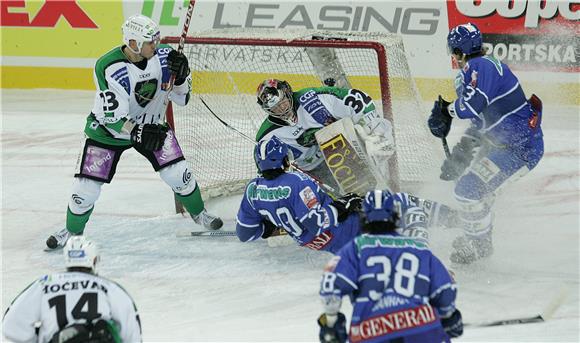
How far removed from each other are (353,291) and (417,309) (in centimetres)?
20

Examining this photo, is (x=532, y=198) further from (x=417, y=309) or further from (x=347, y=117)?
(x=417, y=309)

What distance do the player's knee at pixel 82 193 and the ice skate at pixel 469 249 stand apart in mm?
1930

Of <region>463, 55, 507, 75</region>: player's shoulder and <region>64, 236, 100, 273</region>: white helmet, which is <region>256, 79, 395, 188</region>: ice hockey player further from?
<region>64, 236, 100, 273</region>: white helmet

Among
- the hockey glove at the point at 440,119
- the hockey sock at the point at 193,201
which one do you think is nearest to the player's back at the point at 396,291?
the hockey glove at the point at 440,119

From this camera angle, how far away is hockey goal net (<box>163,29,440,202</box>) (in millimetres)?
5887

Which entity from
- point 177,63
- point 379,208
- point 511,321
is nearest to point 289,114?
point 177,63

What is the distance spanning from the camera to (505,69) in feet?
16.4

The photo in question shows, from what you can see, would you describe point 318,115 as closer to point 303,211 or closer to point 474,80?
point 474,80

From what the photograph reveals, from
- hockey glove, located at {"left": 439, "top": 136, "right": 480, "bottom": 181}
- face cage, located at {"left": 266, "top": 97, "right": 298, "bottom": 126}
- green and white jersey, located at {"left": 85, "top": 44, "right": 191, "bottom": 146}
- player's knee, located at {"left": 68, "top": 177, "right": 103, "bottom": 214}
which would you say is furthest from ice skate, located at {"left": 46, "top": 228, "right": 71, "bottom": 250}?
hockey glove, located at {"left": 439, "top": 136, "right": 480, "bottom": 181}

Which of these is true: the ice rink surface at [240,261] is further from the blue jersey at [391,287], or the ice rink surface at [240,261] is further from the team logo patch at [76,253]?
the team logo patch at [76,253]

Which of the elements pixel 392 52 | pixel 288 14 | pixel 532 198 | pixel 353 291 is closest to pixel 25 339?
pixel 353 291

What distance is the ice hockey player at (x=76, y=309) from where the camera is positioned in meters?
3.02

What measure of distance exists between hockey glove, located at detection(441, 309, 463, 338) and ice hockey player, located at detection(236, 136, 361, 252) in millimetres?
1403

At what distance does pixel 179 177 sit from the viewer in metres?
5.64
